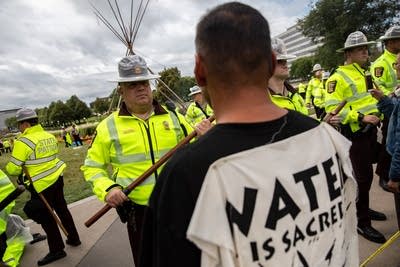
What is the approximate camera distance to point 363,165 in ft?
12.9

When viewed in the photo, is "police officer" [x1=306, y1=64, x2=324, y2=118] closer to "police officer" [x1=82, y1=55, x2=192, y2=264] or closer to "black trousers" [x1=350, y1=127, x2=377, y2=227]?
"black trousers" [x1=350, y1=127, x2=377, y2=227]

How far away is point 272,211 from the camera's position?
1.05 meters

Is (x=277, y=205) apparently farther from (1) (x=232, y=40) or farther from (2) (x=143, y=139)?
(2) (x=143, y=139)

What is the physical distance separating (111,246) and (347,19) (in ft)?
114

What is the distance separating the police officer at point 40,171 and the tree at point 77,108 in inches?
3418

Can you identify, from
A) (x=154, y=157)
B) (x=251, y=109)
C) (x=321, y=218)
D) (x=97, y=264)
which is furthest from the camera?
(x=97, y=264)

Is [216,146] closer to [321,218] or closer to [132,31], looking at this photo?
[321,218]

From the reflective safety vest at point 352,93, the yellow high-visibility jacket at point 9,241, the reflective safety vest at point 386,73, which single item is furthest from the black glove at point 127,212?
the reflective safety vest at point 386,73

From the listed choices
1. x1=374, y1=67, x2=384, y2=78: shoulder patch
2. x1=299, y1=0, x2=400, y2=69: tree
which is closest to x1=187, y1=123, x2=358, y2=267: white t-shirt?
x1=374, y1=67, x2=384, y2=78: shoulder patch

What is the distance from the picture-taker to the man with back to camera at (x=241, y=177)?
0.97m

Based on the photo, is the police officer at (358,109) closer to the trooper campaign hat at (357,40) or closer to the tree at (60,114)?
the trooper campaign hat at (357,40)

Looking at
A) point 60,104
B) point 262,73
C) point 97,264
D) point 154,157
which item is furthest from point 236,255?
point 60,104

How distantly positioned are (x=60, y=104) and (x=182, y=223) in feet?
308

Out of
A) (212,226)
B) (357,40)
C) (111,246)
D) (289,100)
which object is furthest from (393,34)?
(111,246)
